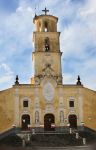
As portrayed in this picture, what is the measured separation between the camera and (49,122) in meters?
55.2

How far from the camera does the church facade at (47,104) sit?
54.4 metres

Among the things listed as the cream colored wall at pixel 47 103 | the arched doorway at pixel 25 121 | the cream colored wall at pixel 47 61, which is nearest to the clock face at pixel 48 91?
the cream colored wall at pixel 47 103

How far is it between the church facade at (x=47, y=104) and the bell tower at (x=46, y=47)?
0.54ft

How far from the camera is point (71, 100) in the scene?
5606 centimetres

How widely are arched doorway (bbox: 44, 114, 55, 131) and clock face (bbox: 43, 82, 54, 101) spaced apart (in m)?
2.26

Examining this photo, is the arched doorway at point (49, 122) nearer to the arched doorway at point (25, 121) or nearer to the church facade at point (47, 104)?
the church facade at point (47, 104)

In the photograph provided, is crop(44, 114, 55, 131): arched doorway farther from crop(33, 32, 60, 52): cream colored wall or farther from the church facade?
crop(33, 32, 60, 52): cream colored wall

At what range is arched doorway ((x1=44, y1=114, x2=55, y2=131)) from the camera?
180 ft

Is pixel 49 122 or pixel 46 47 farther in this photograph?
pixel 46 47

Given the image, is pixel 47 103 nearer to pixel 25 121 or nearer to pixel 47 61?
pixel 25 121

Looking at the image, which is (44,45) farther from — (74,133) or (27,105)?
(74,133)

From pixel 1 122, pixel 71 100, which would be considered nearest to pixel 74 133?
pixel 71 100

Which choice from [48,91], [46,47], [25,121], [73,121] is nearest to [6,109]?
[25,121]

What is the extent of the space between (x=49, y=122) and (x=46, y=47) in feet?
35.3
